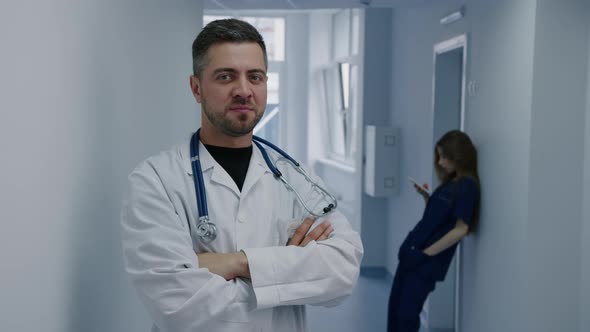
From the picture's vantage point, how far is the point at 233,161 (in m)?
1.69

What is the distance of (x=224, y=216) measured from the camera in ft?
5.22

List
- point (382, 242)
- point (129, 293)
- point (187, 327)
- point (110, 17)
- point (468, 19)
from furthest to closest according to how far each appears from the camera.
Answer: point (382, 242)
point (468, 19)
point (129, 293)
point (110, 17)
point (187, 327)

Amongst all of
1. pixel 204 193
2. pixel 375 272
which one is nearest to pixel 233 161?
pixel 204 193

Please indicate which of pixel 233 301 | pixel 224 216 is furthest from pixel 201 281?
pixel 224 216

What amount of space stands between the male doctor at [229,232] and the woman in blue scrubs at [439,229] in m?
1.98

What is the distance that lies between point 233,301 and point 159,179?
35cm

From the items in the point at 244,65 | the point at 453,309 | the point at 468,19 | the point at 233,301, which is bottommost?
the point at 453,309

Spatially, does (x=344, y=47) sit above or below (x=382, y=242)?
above

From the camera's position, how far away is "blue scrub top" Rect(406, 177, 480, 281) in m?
3.49

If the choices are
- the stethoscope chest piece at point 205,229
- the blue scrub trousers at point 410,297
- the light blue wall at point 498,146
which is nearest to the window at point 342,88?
the light blue wall at point 498,146

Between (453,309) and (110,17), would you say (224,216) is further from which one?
(453,309)

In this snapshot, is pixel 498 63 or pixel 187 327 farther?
pixel 498 63

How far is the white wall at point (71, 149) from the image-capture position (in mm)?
1179

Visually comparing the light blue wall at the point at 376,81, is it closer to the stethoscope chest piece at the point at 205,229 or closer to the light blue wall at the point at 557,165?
the light blue wall at the point at 557,165
